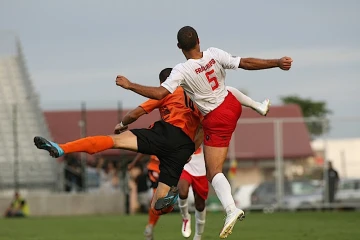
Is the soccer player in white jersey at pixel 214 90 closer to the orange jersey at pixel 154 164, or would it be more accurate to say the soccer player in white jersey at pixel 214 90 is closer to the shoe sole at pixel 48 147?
the shoe sole at pixel 48 147

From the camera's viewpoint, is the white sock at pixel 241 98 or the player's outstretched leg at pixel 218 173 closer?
the player's outstretched leg at pixel 218 173

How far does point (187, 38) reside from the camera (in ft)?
39.0

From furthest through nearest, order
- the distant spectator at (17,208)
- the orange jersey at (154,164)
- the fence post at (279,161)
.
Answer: the fence post at (279,161)
the distant spectator at (17,208)
the orange jersey at (154,164)

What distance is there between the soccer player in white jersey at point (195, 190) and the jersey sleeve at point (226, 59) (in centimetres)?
291

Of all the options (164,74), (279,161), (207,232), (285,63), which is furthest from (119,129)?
(279,161)

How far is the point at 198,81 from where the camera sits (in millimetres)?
11977

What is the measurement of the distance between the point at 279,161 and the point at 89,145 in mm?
23260

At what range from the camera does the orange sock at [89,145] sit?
11078 millimetres

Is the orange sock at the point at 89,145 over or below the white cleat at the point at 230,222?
over

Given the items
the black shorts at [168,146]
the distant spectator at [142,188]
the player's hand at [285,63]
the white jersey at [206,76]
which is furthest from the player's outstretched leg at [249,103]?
the distant spectator at [142,188]

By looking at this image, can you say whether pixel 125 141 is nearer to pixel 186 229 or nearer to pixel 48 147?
pixel 48 147

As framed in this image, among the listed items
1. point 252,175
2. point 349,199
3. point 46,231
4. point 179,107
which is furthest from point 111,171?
point 179,107

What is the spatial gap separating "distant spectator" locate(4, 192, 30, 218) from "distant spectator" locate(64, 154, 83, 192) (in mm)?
3197

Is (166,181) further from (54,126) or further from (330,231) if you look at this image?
(54,126)
